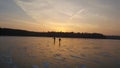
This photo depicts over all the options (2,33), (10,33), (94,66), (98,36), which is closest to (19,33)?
(10,33)

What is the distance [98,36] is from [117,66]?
158341mm

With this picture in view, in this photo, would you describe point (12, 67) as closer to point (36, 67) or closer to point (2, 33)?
point (36, 67)

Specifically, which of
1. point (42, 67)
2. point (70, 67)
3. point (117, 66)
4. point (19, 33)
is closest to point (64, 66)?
point (70, 67)

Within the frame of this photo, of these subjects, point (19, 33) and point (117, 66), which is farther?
point (19, 33)

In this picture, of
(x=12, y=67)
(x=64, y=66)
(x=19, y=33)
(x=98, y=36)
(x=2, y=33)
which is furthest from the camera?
(x=98, y=36)

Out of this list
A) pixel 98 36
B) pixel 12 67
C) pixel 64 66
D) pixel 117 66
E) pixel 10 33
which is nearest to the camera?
pixel 12 67

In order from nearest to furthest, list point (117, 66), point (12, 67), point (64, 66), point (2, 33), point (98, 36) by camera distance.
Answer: point (12, 67)
point (64, 66)
point (117, 66)
point (2, 33)
point (98, 36)

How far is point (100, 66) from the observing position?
57.2 ft

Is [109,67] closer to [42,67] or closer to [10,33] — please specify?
[42,67]

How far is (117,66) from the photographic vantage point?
58.3 ft

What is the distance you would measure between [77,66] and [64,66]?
42.8 inches

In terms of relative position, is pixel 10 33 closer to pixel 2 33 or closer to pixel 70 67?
pixel 2 33

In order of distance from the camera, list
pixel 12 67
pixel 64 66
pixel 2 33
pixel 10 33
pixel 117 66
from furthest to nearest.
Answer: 1. pixel 10 33
2. pixel 2 33
3. pixel 117 66
4. pixel 64 66
5. pixel 12 67

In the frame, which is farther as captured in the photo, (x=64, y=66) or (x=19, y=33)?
(x=19, y=33)
